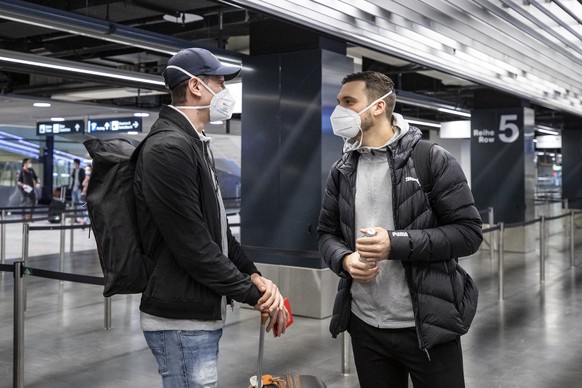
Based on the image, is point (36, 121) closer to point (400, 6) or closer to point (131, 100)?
point (131, 100)

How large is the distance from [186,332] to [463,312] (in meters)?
0.99

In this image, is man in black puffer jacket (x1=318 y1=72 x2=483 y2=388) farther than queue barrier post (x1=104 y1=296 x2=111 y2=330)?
No

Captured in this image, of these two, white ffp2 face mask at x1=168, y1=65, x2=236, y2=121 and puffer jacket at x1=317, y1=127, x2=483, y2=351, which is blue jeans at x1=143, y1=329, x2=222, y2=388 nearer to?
puffer jacket at x1=317, y1=127, x2=483, y2=351

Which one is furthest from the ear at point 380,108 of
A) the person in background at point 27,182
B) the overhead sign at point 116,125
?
the person in background at point 27,182

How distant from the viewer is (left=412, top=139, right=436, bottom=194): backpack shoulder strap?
2291 mm

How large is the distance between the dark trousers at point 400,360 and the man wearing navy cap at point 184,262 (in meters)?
0.36

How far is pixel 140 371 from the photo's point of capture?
16.6ft

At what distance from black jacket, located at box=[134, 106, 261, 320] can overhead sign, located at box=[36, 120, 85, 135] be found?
18.8 metres

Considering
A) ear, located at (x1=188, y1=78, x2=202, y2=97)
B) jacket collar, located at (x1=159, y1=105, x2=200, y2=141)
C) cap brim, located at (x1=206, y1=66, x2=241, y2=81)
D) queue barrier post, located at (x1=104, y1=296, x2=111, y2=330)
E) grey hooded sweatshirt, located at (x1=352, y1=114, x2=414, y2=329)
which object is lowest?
queue barrier post, located at (x1=104, y1=296, x2=111, y2=330)

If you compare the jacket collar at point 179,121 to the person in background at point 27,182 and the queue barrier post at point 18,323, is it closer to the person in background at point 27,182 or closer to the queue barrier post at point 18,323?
the queue barrier post at point 18,323

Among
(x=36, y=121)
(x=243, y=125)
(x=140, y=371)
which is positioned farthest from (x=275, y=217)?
(x=36, y=121)

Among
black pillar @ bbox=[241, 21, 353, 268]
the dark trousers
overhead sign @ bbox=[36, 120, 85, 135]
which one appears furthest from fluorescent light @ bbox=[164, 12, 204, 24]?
overhead sign @ bbox=[36, 120, 85, 135]

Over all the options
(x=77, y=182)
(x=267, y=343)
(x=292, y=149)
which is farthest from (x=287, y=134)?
(x=77, y=182)

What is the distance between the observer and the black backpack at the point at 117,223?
2.05 metres
